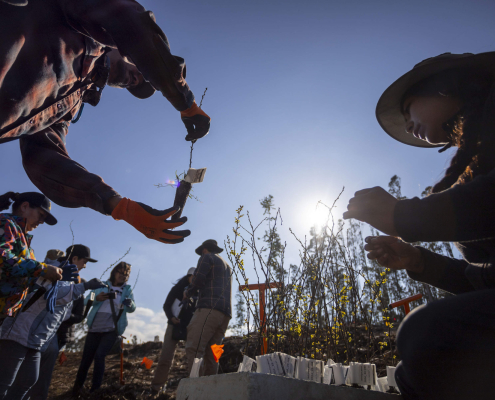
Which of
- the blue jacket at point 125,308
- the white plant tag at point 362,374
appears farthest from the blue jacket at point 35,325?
the white plant tag at point 362,374

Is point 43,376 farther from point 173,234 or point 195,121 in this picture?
point 195,121

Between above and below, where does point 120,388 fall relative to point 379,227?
below

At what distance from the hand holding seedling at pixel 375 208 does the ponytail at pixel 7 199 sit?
288 centimetres

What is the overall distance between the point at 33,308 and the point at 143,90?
7.61ft

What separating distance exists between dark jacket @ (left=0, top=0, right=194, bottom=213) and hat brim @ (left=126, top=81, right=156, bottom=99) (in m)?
0.35

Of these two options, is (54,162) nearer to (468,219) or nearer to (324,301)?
(468,219)

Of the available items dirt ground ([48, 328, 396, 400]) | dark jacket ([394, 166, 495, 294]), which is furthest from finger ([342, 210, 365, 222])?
dirt ground ([48, 328, 396, 400])

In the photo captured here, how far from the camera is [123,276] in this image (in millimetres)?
4633

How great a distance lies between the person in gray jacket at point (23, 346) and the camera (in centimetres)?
227

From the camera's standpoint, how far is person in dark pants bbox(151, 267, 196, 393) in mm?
3934

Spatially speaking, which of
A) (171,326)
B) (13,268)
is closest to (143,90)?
(13,268)

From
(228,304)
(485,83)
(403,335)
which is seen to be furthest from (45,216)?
(485,83)

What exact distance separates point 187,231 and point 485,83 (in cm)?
133

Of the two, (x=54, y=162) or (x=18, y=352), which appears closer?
(x=54, y=162)
